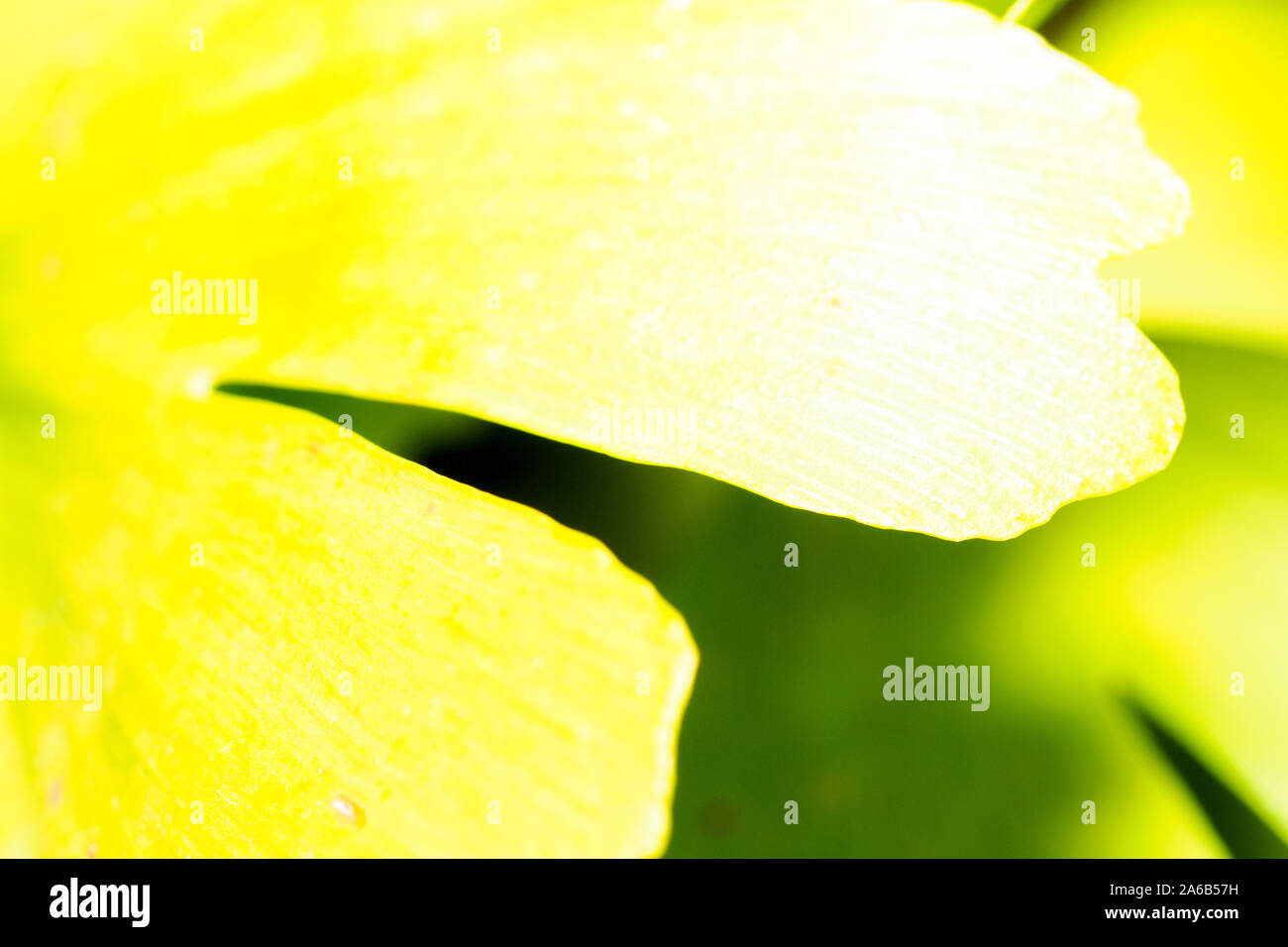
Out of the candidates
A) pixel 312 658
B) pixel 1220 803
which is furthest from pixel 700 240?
pixel 1220 803

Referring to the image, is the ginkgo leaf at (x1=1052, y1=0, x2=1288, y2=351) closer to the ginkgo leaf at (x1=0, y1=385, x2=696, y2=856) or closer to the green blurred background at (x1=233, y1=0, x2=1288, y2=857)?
the green blurred background at (x1=233, y1=0, x2=1288, y2=857)

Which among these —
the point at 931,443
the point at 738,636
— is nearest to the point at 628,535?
the point at 738,636

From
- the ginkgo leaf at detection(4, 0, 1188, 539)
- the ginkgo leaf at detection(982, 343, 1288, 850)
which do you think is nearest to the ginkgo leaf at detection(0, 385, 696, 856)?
the ginkgo leaf at detection(4, 0, 1188, 539)

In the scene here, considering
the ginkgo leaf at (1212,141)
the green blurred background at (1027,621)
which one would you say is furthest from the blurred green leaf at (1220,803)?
the ginkgo leaf at (1212,141)

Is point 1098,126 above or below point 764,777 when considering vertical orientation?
above

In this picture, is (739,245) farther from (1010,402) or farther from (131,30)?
(131,30)

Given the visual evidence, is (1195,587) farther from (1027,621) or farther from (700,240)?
(700,240)
